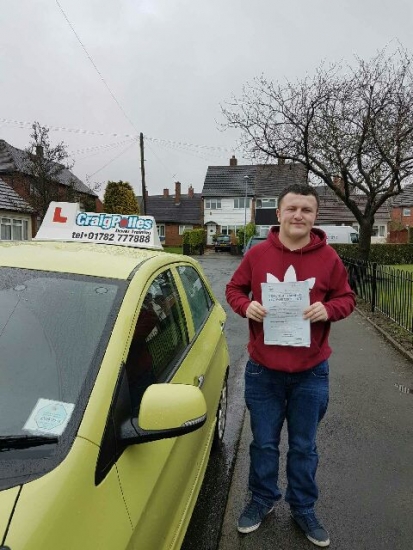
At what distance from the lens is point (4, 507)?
3.66 feet

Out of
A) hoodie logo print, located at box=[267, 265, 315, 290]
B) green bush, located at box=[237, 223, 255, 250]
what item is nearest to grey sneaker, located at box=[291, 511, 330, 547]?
hoodie logo print, located at box=[267, 265, 315, 290]

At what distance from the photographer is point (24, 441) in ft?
4.40

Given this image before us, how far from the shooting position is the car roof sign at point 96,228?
10.7 feet

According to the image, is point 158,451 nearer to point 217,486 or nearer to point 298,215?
point 298,215

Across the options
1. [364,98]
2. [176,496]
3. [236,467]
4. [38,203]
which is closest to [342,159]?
[364,98]

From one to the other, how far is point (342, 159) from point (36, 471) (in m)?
14.3

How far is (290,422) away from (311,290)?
0.75 m

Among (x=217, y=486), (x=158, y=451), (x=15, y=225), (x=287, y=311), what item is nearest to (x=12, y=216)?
(x=15, y=225)

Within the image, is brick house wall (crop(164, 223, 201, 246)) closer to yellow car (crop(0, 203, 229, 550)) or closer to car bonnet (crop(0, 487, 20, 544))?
yellow car (crop(0, 203, 229, 550))

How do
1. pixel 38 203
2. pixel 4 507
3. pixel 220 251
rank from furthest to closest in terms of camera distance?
1. pixel 220 251
2. pixel 38 203
3. pixel 4 507

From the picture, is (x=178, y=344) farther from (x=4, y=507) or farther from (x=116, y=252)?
(x=4, y=507)

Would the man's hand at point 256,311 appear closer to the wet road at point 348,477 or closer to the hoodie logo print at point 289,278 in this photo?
the hoodie logo print at point 289,278

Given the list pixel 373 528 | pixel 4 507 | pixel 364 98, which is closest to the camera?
pixel 4 507

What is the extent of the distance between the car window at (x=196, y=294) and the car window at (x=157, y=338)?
0.32 meters
